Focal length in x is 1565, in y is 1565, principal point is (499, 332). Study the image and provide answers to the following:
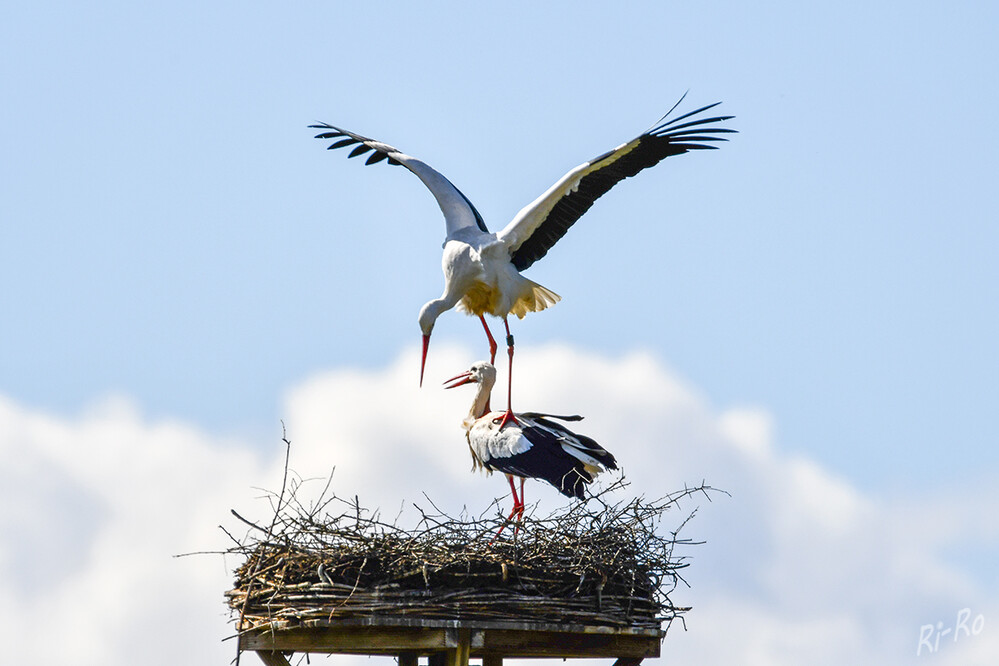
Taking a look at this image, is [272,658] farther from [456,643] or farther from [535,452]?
[535,452]

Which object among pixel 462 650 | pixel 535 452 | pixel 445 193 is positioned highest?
pixel 445 193

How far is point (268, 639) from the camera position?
6.84 m

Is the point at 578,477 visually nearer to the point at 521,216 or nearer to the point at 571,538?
the point at 571,538

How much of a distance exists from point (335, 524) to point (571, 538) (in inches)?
44.5

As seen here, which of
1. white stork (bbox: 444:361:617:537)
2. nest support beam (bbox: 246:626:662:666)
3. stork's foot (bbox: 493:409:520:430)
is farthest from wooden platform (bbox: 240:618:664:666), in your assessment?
stork's foot (bbox: 493:409:520:430)

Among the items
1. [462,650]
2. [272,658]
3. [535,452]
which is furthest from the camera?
[535,452]

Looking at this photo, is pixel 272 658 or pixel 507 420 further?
pixel 507 420

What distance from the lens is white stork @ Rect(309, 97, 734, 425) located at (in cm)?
974

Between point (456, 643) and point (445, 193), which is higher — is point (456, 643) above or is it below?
below

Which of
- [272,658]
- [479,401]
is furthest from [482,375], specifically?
[272,658]

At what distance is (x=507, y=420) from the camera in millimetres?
9008

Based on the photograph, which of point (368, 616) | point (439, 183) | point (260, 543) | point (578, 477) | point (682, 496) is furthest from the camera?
point (439, 183)

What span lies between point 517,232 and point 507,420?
1.50 metres

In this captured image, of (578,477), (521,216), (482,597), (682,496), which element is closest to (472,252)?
(521,216)
